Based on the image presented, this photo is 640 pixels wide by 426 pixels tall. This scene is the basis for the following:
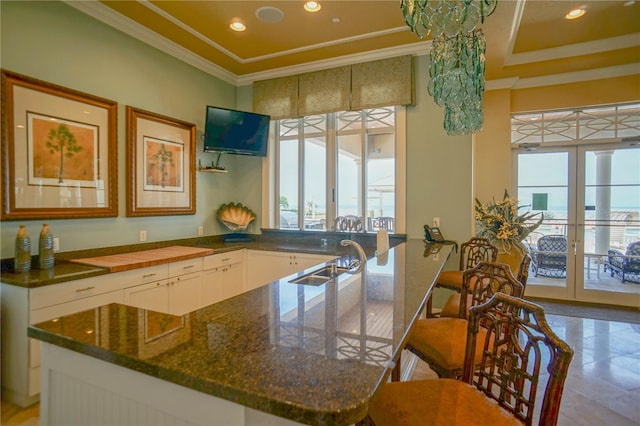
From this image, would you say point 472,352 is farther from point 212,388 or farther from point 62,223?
point 62,223

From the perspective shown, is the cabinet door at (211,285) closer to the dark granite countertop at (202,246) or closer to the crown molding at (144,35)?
the dark granite countertop at (202,246)

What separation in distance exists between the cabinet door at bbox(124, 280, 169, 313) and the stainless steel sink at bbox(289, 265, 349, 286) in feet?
4.98

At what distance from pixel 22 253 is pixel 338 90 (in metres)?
3.33

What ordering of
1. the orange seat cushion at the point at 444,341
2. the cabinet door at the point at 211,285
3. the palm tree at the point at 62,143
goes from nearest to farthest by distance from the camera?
the orange seat cushion at the point at 444,341 → the palm tree at the point at 62,143 → the cabinet door at the point at 211,285

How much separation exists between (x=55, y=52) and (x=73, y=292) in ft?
6.32

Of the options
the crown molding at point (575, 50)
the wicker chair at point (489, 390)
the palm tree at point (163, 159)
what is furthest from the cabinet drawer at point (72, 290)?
the crown molding at point (575, 50)

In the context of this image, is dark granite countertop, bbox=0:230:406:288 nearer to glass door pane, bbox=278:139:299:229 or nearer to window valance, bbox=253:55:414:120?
glass door pane, bbox=278:139:299:229

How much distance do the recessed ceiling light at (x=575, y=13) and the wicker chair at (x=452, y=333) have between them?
288 centimetres

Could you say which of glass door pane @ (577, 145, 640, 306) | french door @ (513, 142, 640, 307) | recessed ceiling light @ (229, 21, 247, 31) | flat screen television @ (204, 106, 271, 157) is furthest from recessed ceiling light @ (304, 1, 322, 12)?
glass door pane @ (577, 145, 640, 306)

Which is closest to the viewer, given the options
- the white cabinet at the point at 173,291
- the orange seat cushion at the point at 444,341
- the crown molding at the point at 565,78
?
the orange seat cushion at the point at 444,341

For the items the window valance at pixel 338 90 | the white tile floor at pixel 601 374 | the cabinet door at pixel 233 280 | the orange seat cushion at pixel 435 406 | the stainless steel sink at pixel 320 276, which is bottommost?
the white tile floor at pixel 601 374

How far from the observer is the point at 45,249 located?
240cm

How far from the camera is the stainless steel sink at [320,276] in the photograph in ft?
6.84

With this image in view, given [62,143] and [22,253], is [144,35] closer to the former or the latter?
[62,143]
